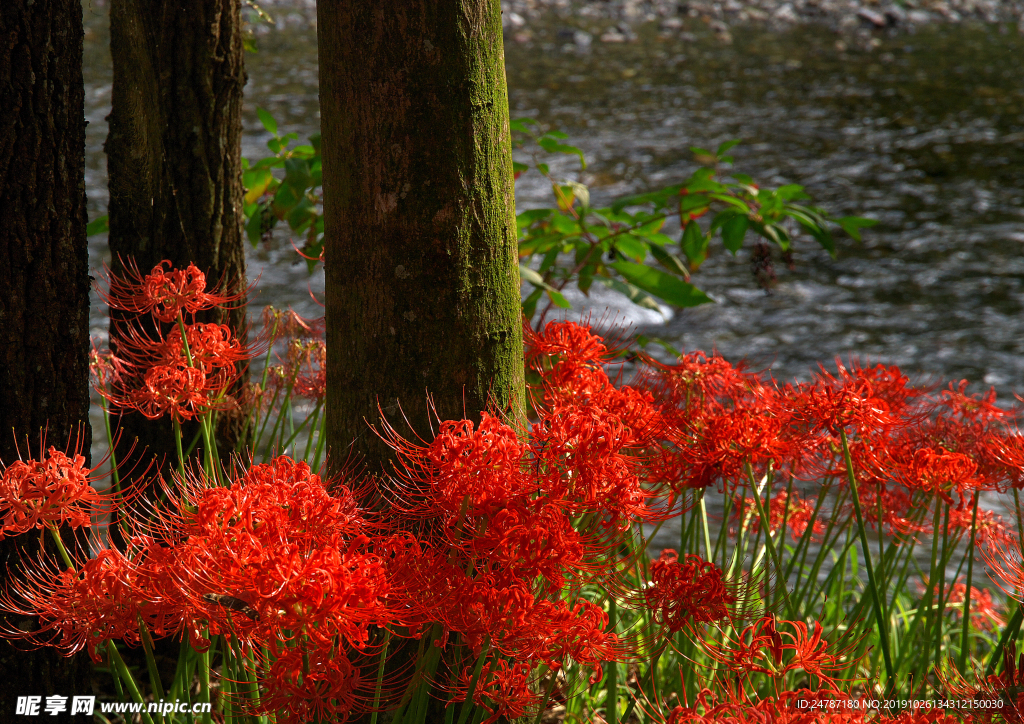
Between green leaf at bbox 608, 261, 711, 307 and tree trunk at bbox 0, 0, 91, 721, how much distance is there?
1449 millimetres

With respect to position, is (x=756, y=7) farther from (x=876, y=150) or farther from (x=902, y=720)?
(x=902, y=720)

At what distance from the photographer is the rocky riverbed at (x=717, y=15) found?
1427 centimetres

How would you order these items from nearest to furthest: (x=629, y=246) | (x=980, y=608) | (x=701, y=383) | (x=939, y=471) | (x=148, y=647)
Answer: (x=148, y=647)
(x=939, y=471)
(x=701, y=383)
(x=629, y=246)
(x=980, y=608)

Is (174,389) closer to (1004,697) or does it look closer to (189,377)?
(189,377)

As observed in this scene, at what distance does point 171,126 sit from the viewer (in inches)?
84.1

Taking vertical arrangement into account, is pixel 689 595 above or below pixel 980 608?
above

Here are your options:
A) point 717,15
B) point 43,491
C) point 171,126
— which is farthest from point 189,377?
point 717,15

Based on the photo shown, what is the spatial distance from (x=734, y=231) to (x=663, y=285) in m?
0.37

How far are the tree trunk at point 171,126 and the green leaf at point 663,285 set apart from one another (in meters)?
1.15

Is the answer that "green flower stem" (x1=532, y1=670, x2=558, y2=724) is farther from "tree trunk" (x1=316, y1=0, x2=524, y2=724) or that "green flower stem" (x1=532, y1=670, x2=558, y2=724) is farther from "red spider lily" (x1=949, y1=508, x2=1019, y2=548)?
"red spider lily" (x1=949, y1=508, x2=1019, y2=548)

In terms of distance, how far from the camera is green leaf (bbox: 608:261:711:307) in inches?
94.7

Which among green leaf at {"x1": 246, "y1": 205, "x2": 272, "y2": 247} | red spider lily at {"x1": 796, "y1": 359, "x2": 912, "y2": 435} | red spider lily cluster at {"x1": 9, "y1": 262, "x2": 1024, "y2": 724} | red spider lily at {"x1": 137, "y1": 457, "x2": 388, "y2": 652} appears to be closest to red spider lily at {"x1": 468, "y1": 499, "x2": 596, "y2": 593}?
red spider lily cluster at {"x1": 9, "y1": 262, "x2": 1024, "y2": 724}

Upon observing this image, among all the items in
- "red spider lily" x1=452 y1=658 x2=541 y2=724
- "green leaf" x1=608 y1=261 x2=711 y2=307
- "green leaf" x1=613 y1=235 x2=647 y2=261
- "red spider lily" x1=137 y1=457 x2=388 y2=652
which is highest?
"green leaf" x1=613 y1=235 x2=647 y2=261

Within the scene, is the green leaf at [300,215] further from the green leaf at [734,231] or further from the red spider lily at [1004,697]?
the red spider lily at [1004,697]
